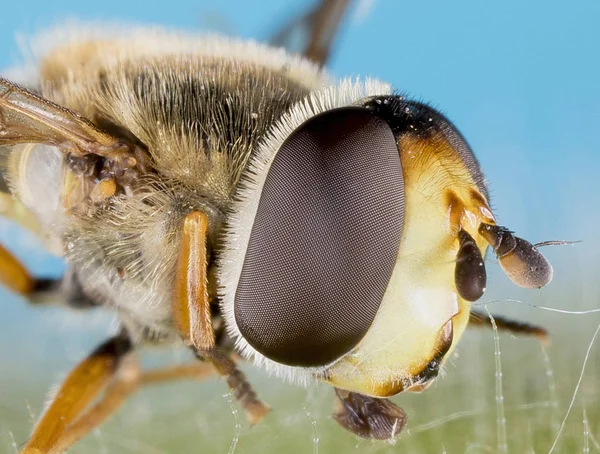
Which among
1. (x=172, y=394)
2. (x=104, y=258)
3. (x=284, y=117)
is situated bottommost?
(x=172, y=394)

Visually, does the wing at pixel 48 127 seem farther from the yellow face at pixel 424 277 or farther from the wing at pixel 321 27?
the wing at pixel 321 27

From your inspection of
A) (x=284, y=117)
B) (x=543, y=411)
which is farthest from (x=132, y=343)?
(x=543, y=411)

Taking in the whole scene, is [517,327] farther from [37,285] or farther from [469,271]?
[37,285]

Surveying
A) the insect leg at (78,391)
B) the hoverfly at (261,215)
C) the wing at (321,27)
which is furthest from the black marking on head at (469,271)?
the wing at (321,27)

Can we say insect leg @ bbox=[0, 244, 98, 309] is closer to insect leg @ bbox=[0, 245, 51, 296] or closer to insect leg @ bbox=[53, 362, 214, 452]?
insect leg @ bbox=[0, 245, 51, 296]

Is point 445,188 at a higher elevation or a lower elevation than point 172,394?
higher

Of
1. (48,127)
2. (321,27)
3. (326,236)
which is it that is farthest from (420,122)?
(321,27)

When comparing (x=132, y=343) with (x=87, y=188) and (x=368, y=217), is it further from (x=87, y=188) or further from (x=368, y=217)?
(x=368, y=217)
